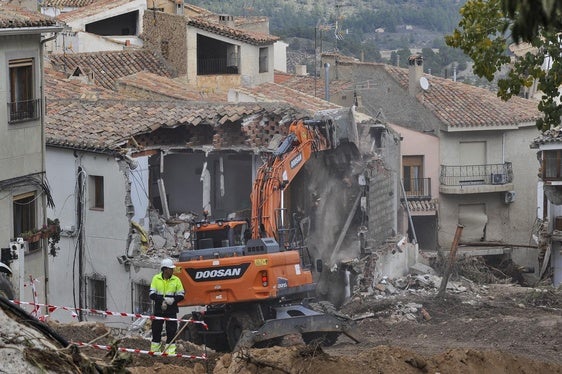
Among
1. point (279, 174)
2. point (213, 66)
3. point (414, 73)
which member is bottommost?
point (279, 174)

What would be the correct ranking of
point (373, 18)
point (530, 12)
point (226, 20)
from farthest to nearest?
point (373, 18) < point (226, 20) < point (530, 12)

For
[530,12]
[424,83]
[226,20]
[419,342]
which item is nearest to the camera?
[530,12]

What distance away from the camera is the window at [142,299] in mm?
30984

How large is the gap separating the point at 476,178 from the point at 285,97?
442 inches

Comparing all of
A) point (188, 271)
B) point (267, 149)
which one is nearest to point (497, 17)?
point (188, 271)

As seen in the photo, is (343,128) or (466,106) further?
(466,106)

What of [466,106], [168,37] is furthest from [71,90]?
[466,106]

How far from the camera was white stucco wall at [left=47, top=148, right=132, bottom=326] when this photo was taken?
104 ft

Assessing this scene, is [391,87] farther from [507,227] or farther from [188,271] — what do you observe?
[188,271]

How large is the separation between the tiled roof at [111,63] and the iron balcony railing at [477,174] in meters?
11.1

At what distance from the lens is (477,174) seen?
5312 cm

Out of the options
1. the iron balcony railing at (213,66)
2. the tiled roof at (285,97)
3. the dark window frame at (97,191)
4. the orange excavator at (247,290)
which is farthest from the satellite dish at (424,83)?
the orange excavator at (247,290)

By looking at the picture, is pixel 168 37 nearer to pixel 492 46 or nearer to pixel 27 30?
pixel 27 30

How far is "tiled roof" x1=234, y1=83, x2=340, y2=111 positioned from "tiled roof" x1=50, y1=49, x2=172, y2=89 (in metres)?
3.71
